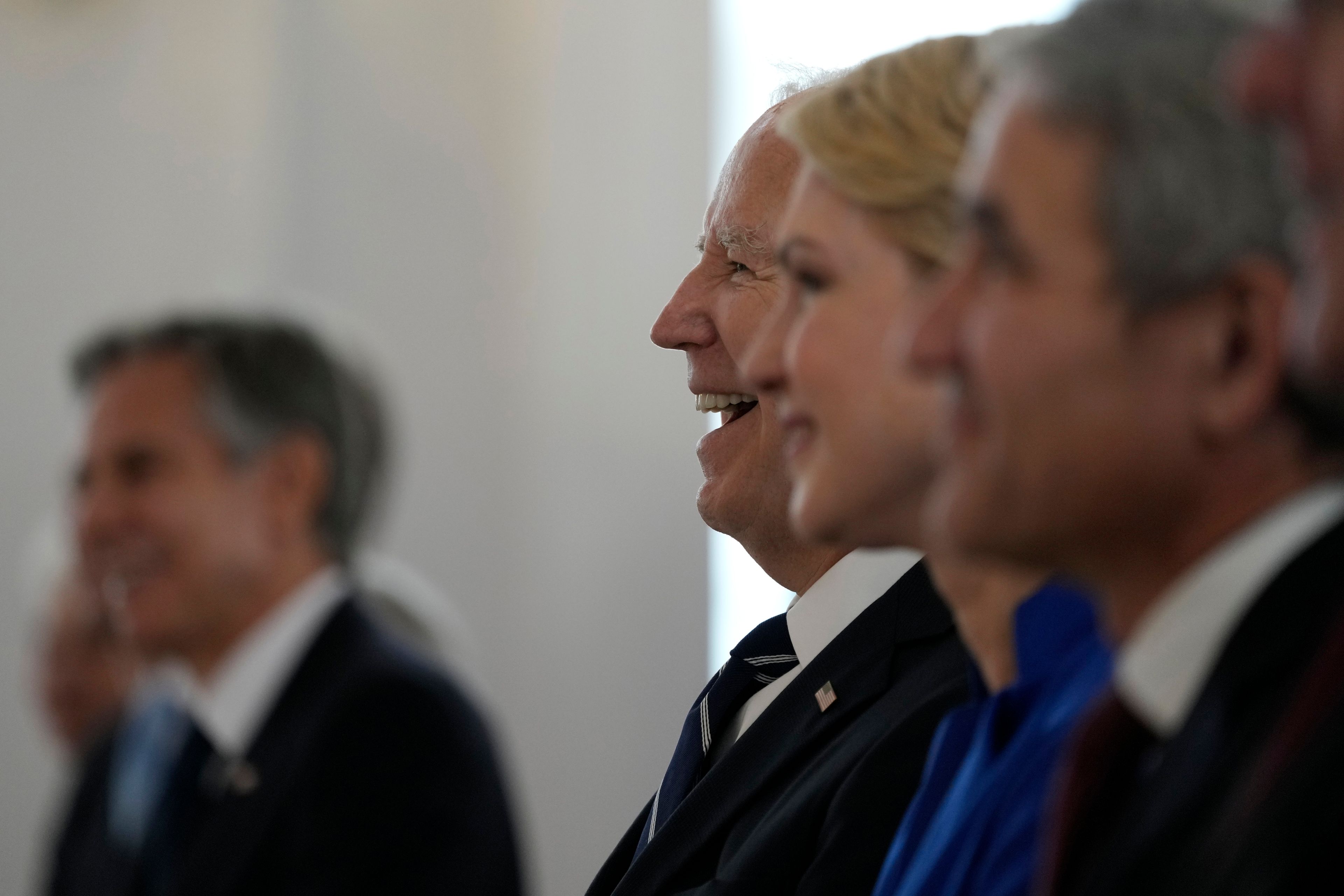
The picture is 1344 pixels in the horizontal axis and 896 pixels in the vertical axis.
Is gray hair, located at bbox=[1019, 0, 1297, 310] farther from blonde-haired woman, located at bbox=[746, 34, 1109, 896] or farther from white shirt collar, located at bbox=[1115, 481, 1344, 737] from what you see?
blonde-haired woman, located at bbox=[746, 34, 1109, 896]

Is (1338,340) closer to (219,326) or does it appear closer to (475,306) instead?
(219,326)

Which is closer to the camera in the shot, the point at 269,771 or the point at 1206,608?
the point at 1206,608

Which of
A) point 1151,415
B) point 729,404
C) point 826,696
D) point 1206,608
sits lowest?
point 826,696

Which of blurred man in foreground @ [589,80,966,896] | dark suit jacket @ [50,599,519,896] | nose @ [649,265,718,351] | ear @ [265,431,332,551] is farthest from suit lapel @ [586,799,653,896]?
ear @ [265,431,332,551]

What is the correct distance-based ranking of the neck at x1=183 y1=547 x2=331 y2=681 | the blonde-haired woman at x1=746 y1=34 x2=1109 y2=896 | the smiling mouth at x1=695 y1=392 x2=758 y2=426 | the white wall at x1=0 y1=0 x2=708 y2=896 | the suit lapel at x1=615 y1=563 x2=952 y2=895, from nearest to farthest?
the blonde-haired woman at x1=746 y1=34 x2=1109 y2=896 → the suit lapel at x1=615 y1=563 x2=952 y2=895 → the smiling mouth at x1=695 y1=392 x2=758 y2=426 → the neck at x1=183 y1=547 x2=331 y2=681 → the white wall at x1=0 y1=0 x2=708 y2=896

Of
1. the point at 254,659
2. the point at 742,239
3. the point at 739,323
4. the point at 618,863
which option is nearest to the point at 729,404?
the point at 739,323

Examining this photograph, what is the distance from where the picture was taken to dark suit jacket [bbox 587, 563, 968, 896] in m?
1.49

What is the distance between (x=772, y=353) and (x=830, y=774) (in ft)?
1.52

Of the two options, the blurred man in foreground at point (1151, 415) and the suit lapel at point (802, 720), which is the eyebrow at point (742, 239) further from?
the blurred man in foreground at point (1151, 415)

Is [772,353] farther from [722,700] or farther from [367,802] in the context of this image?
[367,802]

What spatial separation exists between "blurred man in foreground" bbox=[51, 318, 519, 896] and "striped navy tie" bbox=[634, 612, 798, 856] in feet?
1.98

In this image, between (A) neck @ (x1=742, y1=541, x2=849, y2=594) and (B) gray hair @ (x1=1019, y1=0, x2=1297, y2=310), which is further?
(A) neck @ (x1=742, y1=541, x2=849, y2=594)

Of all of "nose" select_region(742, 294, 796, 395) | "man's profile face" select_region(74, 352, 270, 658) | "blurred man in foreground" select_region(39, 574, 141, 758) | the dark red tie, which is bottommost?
"blurred man in foreground" select_region(39, 574, 141, 758)

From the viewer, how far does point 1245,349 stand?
2.77ft
